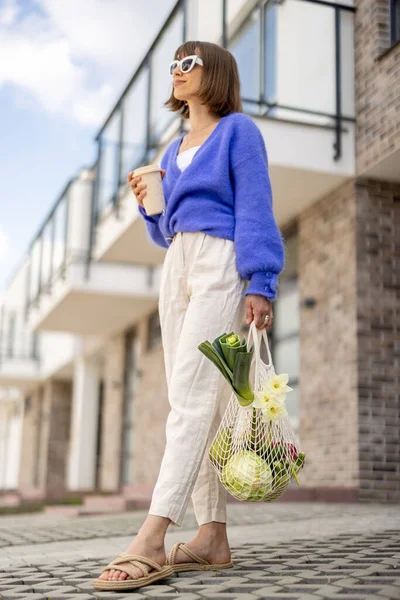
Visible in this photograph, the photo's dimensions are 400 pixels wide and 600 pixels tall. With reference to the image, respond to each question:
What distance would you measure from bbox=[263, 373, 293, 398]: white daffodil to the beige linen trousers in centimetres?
21

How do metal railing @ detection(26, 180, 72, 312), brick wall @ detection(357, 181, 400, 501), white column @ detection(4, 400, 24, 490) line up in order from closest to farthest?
brick wall @ detection(357, 181, 400, 501) → metal railing @ detection(26, 180, 72, 312) → white column @ detection(4, 400, 24, 490)

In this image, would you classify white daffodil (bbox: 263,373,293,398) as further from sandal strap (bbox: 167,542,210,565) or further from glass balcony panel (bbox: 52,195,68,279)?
glass balcony panel (bbox: 52,195,68,279)

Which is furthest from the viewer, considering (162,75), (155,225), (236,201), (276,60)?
(162,75)

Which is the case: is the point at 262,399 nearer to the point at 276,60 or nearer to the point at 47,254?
the point at 276,60

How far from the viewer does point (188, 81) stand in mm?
3367

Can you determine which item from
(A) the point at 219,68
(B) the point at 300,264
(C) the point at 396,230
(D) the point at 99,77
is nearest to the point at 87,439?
(D) the point at 99,77

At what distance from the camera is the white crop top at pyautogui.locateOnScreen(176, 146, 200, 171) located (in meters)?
3.35

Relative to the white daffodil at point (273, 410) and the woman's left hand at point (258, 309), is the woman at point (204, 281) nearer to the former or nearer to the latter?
the woman's left hand at point (258, 309)

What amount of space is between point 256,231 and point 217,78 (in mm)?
744

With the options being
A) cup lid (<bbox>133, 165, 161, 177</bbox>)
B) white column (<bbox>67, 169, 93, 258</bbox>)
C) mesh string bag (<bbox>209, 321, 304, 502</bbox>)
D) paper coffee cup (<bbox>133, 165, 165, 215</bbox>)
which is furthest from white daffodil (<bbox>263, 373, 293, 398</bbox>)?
white column (<bbox>67, 169, 93, 258</bbox>)

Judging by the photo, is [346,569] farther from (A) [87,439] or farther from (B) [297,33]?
(A) [87,439]

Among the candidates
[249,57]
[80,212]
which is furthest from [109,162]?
[249,57]

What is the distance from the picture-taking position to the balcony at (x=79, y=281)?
13938 millimetres

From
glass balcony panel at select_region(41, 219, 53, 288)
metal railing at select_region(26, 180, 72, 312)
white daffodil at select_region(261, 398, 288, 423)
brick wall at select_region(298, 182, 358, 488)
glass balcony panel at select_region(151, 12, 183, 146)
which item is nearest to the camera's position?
white daffodil at select_region(261, 398, 288, 423)
